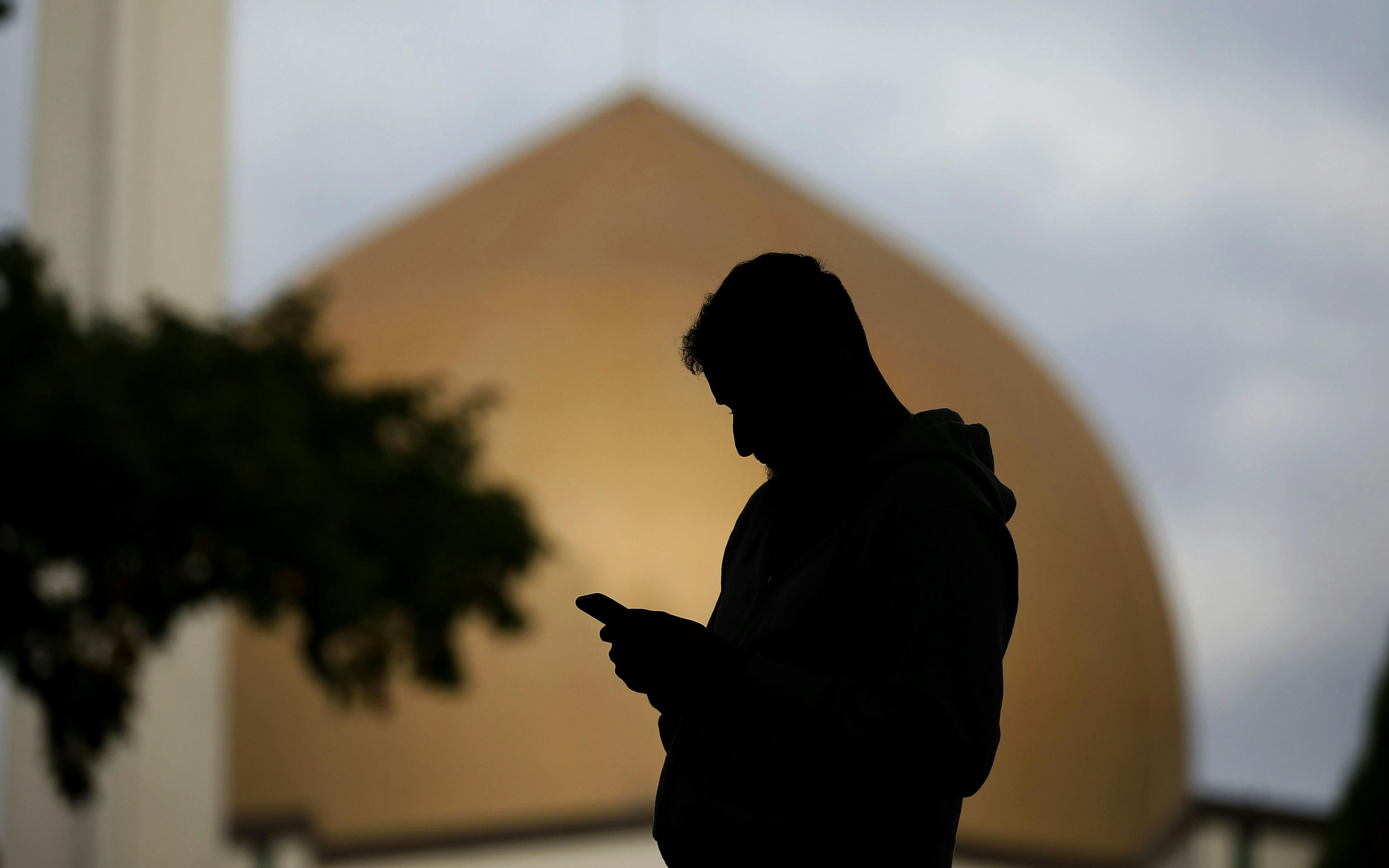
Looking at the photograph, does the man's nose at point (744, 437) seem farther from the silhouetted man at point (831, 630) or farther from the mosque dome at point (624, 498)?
the mosque dome at point (624, 498)

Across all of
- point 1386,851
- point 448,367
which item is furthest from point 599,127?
point 1386,851

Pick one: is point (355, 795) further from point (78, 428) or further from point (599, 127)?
point (78, 428)

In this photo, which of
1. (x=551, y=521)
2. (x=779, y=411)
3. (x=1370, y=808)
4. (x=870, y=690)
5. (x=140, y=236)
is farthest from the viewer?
(x=551, y=521)

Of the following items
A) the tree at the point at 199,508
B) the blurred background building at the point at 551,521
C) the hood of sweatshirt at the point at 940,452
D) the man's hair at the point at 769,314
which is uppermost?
the blurred background building at the point at 551,521

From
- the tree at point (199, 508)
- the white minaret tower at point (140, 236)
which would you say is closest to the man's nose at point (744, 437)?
the tree at point (199, 508)

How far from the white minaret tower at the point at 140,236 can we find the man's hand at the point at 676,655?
10.2 meters

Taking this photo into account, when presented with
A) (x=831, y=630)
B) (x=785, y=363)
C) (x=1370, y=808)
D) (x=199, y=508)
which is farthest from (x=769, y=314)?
(x=1370, y=808)

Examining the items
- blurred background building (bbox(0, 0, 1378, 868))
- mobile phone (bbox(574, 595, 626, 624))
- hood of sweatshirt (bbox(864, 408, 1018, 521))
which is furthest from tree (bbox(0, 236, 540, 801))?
blurred background building (bbox(0, 0, 1378, 868))

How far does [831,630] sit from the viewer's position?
1.44 meters

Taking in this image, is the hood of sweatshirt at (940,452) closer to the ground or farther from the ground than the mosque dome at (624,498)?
closer to the ground

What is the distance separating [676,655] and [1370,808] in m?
6.93

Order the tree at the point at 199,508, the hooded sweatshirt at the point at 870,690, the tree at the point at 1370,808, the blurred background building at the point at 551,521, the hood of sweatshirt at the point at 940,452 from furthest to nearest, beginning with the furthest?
1. the blurred background building at the point at 551,521
2. the tree at the point at 1370,808
3. the tree at the point at 199,508
4. the hood of sweatshirt at the point at 940,452
5. the hooded sweatshirt at the point at 870,690

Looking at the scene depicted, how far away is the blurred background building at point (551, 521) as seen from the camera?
11891 millimetres

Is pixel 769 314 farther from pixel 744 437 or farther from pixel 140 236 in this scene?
pixel 140 236
